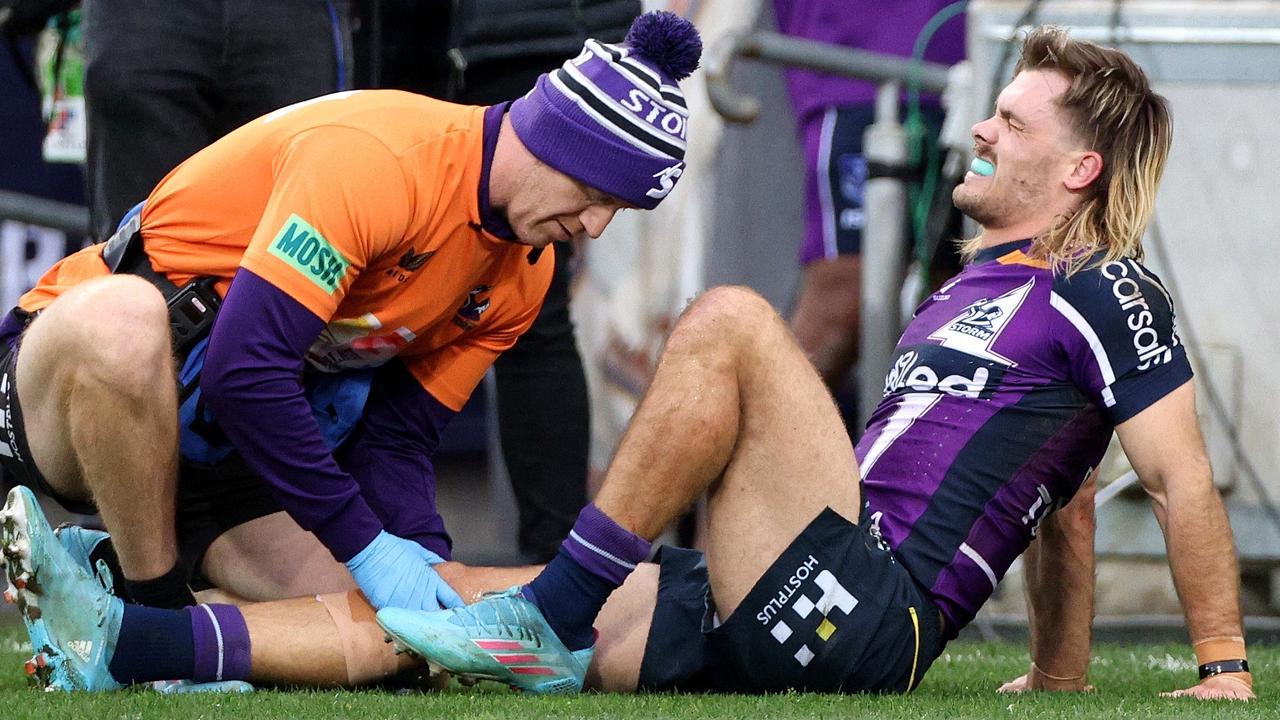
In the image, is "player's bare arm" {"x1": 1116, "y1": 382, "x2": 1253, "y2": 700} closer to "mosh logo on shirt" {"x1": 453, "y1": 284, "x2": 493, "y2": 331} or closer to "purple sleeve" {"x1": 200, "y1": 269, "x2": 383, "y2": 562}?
"mosh logo on shirt" {"x1": 453, "y1": 284, "x2": 493, "y2": 331}

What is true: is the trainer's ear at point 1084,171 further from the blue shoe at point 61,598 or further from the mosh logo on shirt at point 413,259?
the blue shoe at point 61,598

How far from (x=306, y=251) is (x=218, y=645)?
633mm

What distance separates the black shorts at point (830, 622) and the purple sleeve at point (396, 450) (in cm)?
69

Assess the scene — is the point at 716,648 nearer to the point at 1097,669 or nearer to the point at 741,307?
the point at 741,307

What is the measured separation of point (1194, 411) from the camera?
3170mm

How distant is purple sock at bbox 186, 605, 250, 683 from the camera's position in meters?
3.07

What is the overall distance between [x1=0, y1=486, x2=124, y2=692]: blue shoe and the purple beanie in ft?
3.22

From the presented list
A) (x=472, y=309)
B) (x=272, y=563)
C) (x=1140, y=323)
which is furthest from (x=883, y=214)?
(x=272, y=563)

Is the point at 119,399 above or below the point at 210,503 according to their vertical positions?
above

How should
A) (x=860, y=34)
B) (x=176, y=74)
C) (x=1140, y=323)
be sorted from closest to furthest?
(x=1140, y=323), (x=176, y=74), (x=860, y=34)

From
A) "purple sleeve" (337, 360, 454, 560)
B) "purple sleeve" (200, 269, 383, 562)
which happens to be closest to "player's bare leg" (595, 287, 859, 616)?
"purple sleeve" (200, 269, 383, 562)

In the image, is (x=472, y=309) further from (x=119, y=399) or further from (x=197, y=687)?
(x=197, y=687)

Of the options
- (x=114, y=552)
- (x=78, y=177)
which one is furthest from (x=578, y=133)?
(x=78, y=177)

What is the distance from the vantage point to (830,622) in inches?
121
